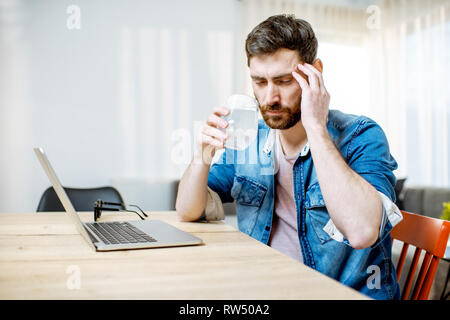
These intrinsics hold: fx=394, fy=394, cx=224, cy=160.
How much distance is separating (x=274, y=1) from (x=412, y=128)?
1.92m

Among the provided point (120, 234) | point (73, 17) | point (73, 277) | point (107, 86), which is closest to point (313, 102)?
point (120, 234)

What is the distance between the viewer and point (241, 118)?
100 cm

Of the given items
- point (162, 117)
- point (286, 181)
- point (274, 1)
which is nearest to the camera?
point (286, 181)

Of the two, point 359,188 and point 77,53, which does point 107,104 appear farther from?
point 359,188

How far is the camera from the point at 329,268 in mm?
1074

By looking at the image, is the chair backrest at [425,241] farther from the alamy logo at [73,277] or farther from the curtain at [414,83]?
the curtain at [414,83]

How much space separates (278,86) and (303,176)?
273mm

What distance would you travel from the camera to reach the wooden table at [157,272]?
1.76ft

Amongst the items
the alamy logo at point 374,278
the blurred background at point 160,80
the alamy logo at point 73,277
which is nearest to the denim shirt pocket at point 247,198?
the alamy logo at point 374,278

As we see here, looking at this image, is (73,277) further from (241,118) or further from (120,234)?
(241,118)

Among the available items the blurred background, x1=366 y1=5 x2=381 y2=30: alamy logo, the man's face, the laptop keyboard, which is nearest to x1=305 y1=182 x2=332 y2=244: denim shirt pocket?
the man's face

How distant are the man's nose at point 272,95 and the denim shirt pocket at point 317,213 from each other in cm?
26

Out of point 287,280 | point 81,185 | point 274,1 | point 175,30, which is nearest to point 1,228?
point 287,280

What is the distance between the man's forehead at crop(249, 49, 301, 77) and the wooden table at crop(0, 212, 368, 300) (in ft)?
1.58
